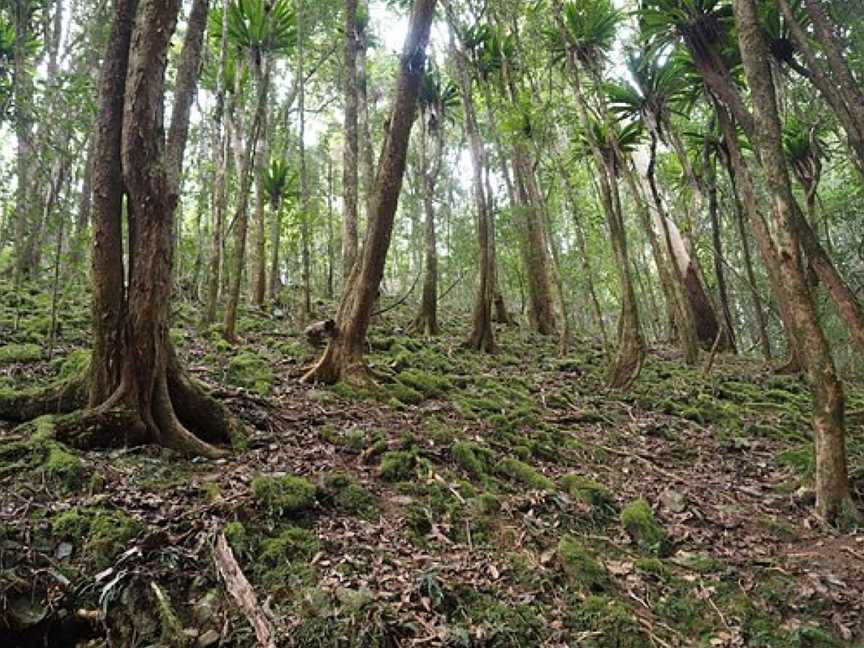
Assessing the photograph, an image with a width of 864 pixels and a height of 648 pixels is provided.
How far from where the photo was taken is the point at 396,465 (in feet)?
14.4

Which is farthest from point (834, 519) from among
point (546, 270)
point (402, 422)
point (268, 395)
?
point (546, 270)

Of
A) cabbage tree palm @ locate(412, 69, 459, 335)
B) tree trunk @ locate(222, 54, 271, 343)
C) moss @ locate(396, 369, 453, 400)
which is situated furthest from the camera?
cabbage tree palm @ locate(412, 69, 459, 335)

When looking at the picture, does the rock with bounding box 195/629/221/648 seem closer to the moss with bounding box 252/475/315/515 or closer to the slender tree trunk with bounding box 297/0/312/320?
the moss with bounding box 252/475/315/515

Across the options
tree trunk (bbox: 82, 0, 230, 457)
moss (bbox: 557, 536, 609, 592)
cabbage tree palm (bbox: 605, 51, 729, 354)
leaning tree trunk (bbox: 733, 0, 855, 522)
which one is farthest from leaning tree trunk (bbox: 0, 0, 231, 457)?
cabbage tree palm (bbox: 605, 51, 729, 354)

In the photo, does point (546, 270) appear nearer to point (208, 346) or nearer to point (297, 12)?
point (297, 12)

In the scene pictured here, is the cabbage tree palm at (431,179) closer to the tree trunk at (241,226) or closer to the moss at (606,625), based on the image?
the tree trunk at (241,226)

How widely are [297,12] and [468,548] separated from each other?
33.5ft

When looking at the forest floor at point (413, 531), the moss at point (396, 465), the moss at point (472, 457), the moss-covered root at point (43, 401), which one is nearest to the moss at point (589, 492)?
the forest floor at point (413, 531)

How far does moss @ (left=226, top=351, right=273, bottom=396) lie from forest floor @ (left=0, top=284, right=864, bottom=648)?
3cm

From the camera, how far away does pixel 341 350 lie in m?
6.26

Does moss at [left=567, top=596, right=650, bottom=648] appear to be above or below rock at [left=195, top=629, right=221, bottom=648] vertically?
below

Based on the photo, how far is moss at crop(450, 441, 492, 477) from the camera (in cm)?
471

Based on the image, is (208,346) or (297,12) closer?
(208,346)

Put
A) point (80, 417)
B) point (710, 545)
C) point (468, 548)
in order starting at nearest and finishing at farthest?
point (468, 548)
point (80, 417)
point (710, 545)
